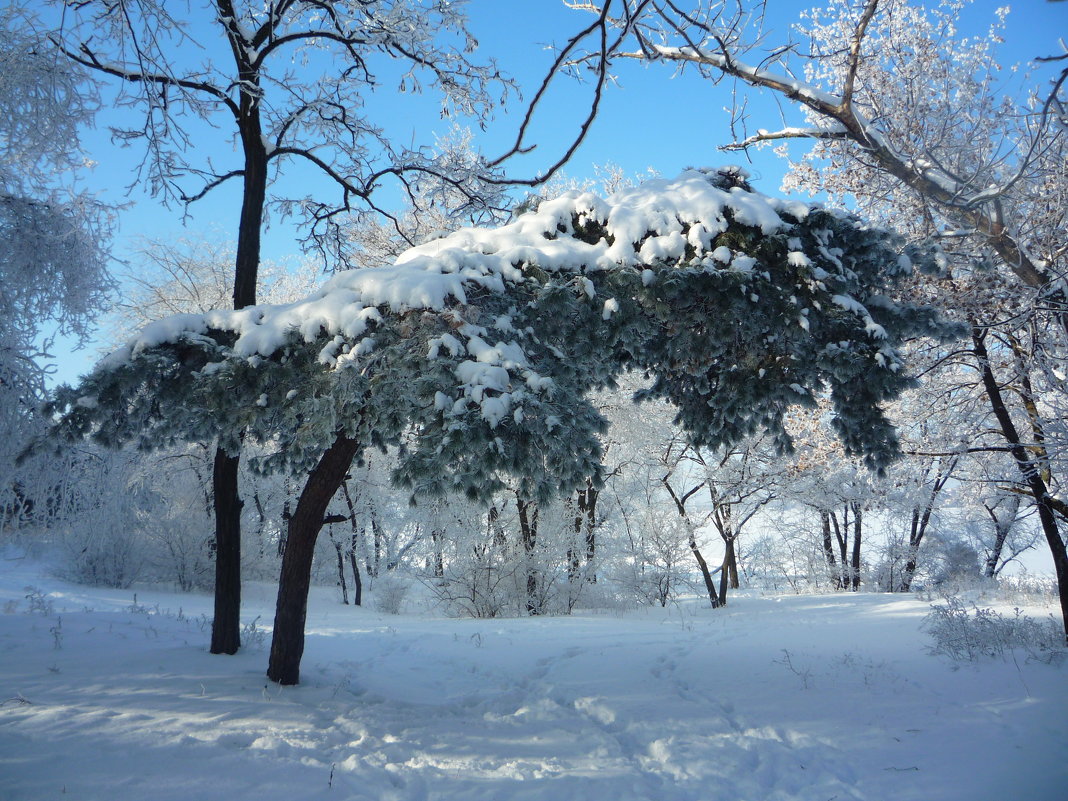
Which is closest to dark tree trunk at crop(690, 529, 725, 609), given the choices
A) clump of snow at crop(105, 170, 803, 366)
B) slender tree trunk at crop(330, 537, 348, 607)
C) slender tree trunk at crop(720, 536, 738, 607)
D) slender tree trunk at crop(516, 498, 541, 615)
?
slender tree trunk at crop(720, 536, 738, 607)

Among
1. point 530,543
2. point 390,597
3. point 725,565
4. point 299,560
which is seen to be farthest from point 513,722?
point 725,565

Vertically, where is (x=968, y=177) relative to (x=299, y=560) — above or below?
above

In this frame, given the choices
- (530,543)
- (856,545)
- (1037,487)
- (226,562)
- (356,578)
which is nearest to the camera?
(226,562)

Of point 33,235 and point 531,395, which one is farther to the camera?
point 33,235

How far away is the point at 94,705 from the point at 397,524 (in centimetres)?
1874

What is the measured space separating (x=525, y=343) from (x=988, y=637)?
6621 millimetres

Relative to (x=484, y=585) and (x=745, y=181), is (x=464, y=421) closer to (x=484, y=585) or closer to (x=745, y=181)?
(x=745, y=181)

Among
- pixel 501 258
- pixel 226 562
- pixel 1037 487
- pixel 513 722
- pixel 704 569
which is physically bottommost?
pixel 513 722

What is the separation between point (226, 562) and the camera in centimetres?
658

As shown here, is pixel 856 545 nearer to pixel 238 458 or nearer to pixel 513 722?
pixel 513 722

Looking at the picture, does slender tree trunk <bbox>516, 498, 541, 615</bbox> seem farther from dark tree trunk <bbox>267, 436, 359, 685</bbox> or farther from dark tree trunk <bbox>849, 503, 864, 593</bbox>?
dark tree trunk <bbox>849, 503, 864, 593</bbox>

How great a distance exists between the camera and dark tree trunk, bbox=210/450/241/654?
250 inches

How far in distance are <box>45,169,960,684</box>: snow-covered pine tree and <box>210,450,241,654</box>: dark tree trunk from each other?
0.77 meters

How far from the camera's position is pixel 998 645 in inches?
269
